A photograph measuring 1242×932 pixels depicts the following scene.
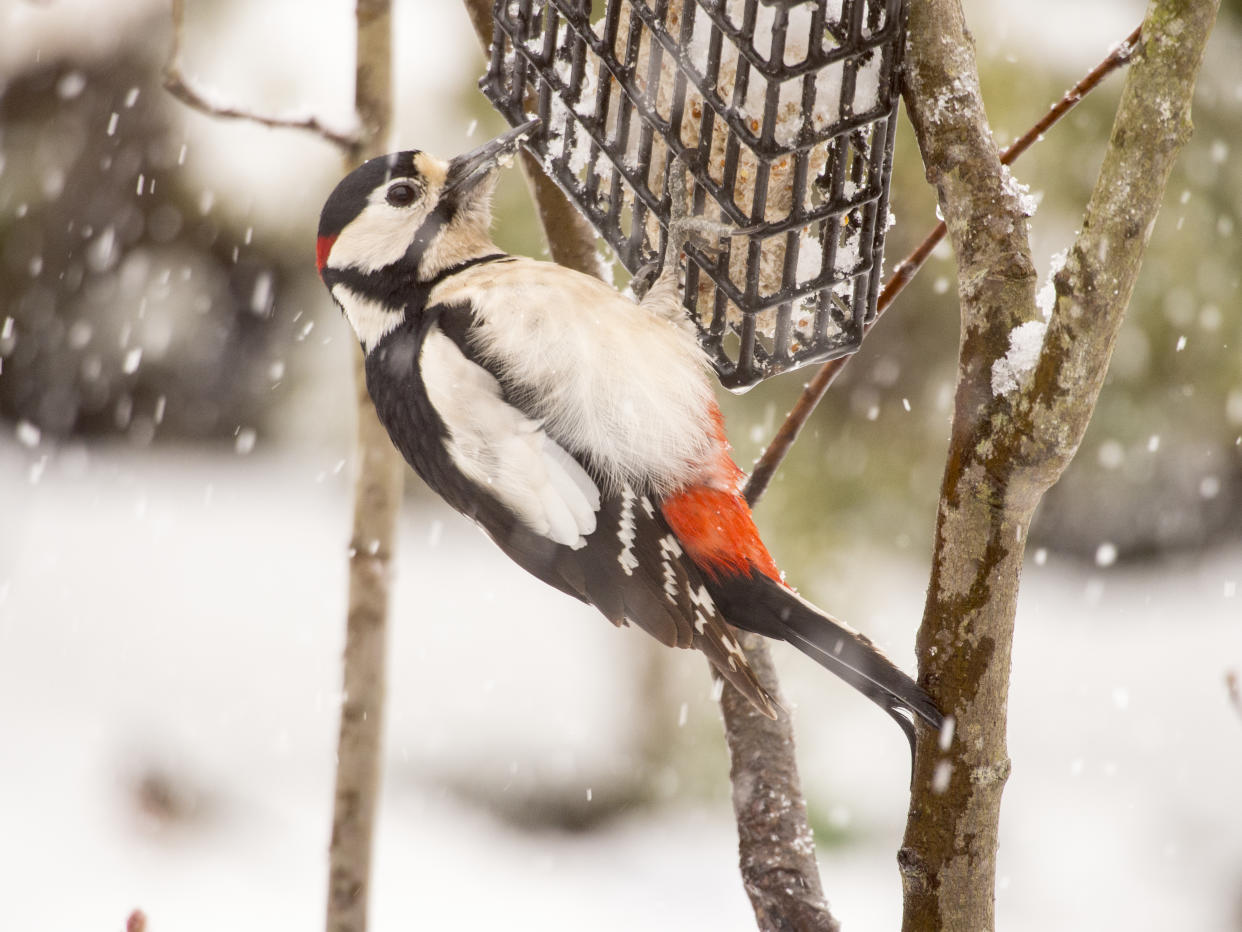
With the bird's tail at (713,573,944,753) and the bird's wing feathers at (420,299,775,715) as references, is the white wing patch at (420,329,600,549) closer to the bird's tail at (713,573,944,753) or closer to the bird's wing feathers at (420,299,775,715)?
the bird's wing feathers at (420,299,775,715)

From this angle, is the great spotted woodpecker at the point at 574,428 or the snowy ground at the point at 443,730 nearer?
the great spotted woodpecker at the point at 574,428

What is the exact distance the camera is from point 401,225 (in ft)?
6.95

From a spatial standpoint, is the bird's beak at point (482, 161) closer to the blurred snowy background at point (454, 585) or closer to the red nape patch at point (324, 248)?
the red nape patch at point (324, 248)

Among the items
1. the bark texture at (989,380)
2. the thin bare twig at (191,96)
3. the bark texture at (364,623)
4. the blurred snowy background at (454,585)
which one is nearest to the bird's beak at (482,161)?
the bark texture at (364,623)

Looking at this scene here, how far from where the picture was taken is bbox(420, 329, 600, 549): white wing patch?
1921 mm

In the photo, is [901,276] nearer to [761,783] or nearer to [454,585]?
[761,783]

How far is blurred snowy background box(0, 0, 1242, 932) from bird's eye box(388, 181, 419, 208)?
2118mm

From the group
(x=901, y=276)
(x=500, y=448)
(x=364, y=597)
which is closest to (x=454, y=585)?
(x=364, y=597)

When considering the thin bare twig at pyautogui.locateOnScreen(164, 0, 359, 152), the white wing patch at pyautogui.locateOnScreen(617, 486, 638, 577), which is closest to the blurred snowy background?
the white wing patch at pyautogui.locateOnScreen(617, 486, 638, 577)

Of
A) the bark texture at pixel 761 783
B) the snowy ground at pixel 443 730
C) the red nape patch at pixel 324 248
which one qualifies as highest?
the snowy ground at pixel 443 730

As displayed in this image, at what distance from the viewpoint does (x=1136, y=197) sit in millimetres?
1183

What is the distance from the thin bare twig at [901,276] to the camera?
148 centimetres

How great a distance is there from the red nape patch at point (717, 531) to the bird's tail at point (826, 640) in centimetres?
3

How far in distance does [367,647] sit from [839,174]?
1126 millimetres
